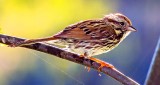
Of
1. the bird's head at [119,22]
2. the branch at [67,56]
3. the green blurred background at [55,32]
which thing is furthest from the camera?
the green blurred background at [55,32]

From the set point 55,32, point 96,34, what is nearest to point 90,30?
point 96,34

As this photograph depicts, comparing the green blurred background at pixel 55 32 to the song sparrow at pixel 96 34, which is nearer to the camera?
the song sparrow at pixel 96 34

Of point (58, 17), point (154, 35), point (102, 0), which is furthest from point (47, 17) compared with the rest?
point (154, 35)

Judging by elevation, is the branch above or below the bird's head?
below

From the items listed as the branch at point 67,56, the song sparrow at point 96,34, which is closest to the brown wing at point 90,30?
the song sparrow at point 96,34

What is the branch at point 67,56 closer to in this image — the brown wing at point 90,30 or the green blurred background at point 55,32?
the brown wing at point 90,30

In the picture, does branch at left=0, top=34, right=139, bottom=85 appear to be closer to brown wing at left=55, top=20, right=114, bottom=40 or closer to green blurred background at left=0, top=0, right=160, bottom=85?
brown wing at left=55, top=20, right=114, bottom=40

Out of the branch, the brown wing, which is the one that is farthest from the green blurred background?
the branch

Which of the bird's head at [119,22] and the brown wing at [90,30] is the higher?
the bird's head at [119,22]
